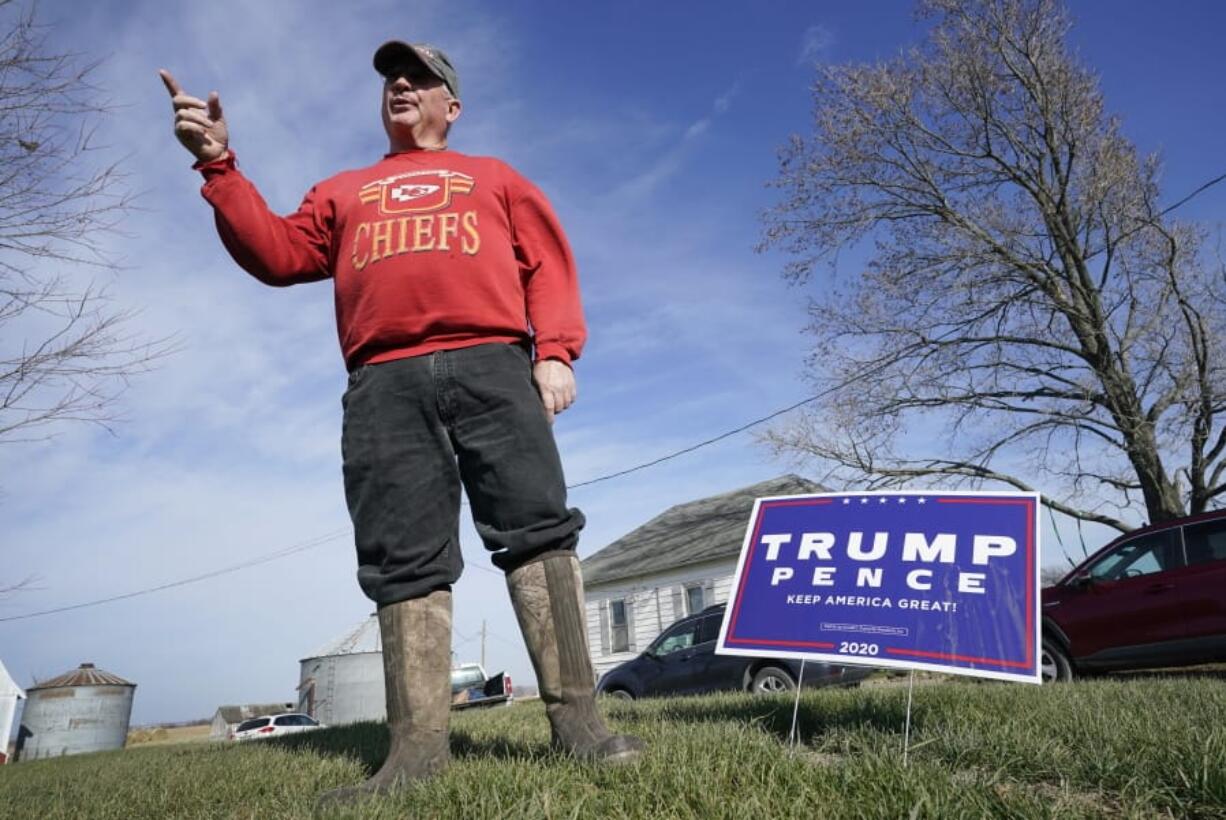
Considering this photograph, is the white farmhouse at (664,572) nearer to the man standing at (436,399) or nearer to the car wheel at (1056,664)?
the car wheel at (1056,664)

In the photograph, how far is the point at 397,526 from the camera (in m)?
2.54

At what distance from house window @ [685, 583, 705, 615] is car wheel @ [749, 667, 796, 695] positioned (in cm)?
1299

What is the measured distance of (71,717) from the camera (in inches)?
1045

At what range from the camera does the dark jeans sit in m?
2.53

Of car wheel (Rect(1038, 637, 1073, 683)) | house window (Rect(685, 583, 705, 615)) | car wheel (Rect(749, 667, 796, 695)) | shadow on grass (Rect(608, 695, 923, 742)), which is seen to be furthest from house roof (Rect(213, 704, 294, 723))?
shadow on grass (Rect(608, 695, 923, 742))

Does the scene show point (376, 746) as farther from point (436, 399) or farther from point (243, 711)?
point (243, 711)

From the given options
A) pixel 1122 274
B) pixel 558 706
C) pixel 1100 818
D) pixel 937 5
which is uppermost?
pixel 937 5

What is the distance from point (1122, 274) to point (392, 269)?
17669 millimetres

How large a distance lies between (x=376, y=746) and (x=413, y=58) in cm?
281

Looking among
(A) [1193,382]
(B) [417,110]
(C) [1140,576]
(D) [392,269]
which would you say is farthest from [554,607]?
(A) [1193,382]

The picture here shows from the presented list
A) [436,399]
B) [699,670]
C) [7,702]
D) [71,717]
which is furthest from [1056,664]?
[7,702]

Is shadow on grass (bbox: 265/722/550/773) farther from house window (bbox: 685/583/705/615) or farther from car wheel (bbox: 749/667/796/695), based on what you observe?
house window (bbox: 685/583/705/615)

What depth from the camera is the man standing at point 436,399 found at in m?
2.48

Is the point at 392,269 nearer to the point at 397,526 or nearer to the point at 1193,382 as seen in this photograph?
the point at 397,526
